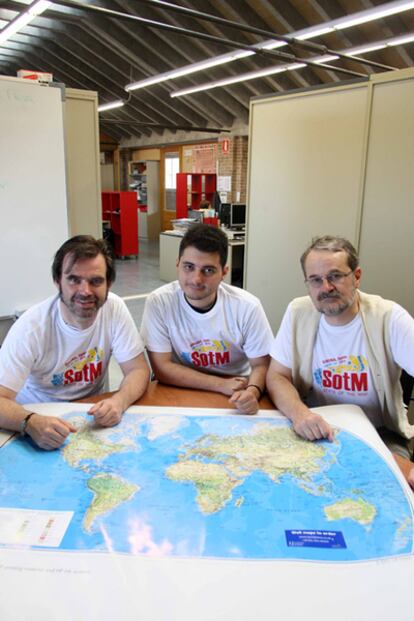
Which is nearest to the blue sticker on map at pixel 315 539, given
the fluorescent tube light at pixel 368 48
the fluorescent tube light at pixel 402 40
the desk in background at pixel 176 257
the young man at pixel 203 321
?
the young man at pixel 203 321

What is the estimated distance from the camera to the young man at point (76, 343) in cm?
163

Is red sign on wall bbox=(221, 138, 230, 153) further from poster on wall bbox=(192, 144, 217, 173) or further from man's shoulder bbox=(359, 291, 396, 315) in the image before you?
man's shoulder bbox=(359, 291, 396, 315)

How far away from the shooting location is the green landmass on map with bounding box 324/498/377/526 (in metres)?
1.08

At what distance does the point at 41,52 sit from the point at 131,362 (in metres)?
10.8

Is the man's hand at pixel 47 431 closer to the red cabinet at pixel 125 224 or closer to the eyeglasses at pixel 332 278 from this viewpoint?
the eyeglasses at pixel 332 278

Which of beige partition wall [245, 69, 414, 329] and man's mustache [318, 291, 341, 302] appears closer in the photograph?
man's mustache [318, 291, 341, 302]

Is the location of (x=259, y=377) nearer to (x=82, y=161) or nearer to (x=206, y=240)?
(x=206, y=240)

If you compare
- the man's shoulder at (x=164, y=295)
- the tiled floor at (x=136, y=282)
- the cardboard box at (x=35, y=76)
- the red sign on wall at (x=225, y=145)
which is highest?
the red sign on wall at (x=225, y=145)

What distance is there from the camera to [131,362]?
189cm

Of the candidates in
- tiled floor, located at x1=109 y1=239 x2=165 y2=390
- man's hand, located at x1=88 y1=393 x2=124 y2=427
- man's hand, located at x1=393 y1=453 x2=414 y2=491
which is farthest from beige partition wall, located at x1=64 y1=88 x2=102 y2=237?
man's hand, located at x1=393 y1=453 x2=414 y2=491

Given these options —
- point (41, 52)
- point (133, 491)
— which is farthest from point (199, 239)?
point (41, 52)

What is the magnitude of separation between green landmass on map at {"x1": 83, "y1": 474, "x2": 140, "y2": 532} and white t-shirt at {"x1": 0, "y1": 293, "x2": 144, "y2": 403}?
581 mm

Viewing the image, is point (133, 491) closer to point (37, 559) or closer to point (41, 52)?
point (37, 559)

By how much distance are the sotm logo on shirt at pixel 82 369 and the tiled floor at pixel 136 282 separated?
1838 millimetres
